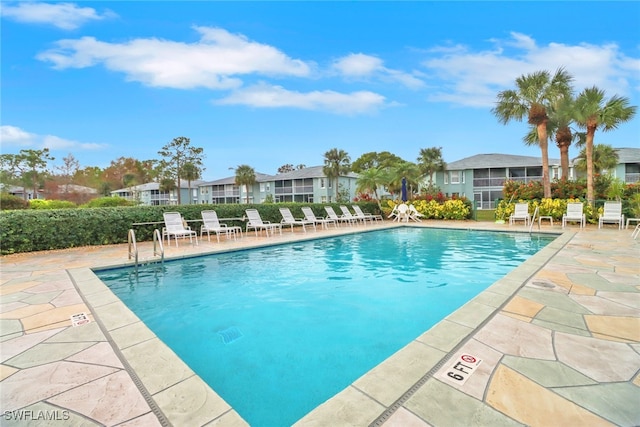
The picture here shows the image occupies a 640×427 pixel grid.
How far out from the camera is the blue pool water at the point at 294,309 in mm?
2584

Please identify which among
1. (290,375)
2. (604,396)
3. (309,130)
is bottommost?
(290,375)

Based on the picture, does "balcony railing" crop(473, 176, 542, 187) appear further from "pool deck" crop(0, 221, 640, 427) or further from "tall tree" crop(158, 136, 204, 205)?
"tall tree" crop(158, 136, 204, 205)

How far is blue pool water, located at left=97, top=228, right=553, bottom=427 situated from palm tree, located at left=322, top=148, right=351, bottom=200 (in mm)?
26440

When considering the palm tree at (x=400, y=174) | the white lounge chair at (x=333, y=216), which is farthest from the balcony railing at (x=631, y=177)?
the white lounge chair at (x=333, y=216)

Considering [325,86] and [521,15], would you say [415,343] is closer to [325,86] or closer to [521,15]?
[521,15]

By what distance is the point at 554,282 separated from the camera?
439 centimetres

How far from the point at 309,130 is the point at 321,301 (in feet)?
81.9

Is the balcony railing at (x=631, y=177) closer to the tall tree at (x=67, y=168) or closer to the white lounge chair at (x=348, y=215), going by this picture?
the white lounge chair at (x=348, y=215)

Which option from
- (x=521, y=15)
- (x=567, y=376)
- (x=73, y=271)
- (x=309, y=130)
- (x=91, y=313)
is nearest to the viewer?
(x=567, y=376)

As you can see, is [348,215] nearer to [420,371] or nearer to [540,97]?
[540,97]

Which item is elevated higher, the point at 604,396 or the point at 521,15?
the point at 521,15

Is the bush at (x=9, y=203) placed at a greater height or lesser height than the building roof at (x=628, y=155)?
lesser

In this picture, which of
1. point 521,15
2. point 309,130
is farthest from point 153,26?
point 309,130

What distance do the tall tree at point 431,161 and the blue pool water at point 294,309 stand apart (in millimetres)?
25844
